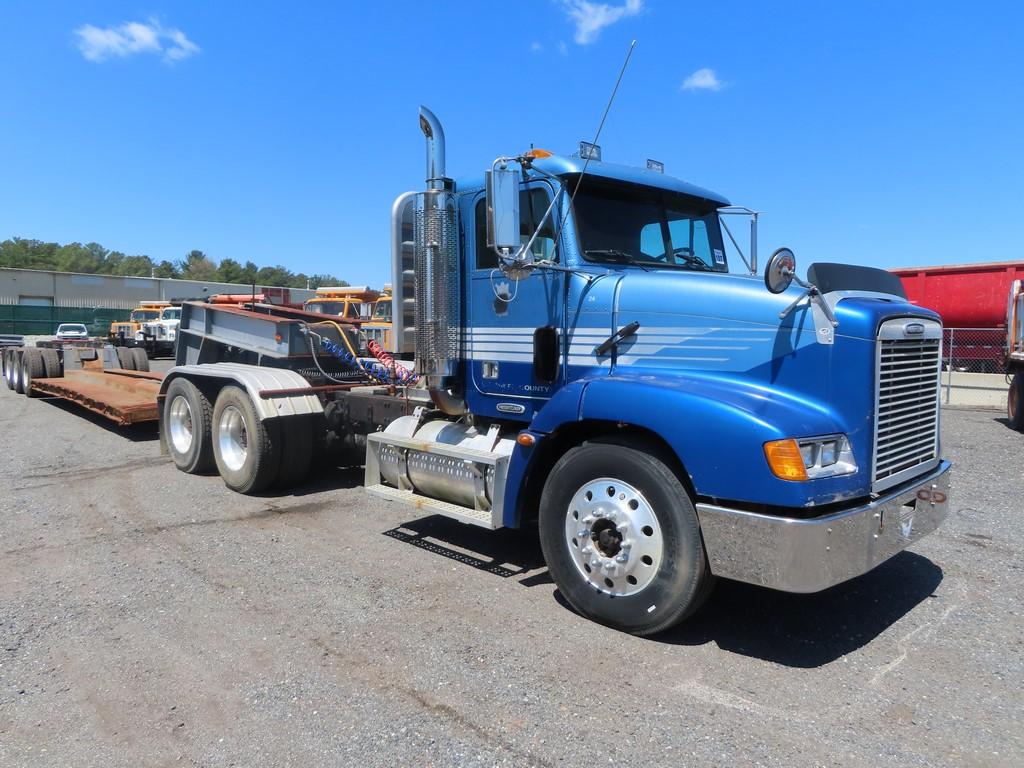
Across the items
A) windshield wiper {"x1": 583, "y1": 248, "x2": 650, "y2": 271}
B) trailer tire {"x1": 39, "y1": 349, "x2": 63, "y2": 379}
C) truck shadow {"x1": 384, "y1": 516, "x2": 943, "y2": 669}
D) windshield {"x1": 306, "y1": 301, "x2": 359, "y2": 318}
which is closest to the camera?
truck shadow {"x1": 384, "y1": 516, "x2": 943, "y2": 669}

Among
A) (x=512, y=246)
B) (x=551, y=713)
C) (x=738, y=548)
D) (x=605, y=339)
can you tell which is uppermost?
(x=512, y=246)

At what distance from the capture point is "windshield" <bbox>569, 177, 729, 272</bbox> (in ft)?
15.3

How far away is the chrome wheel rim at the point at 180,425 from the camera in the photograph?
811 centimetres

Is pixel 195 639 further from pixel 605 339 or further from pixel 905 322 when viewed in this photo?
pixel 905 322

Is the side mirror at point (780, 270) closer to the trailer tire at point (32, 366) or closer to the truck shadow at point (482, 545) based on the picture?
the truck shadow at point (482, 545)

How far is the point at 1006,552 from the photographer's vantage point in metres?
5.38

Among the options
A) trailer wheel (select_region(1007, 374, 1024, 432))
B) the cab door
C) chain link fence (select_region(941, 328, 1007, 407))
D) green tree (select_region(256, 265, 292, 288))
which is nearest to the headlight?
the cab door

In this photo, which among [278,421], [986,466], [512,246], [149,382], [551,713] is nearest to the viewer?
[551,713]

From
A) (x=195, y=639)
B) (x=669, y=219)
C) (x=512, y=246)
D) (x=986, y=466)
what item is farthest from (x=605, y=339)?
(x=986, y=466)

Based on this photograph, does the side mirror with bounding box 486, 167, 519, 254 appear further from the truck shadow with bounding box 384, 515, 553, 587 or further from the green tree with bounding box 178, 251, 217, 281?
the green tree with bounding box 178, 251, 217, 281

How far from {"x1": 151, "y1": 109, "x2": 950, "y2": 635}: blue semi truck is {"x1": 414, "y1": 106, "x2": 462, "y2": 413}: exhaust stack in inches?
0.6

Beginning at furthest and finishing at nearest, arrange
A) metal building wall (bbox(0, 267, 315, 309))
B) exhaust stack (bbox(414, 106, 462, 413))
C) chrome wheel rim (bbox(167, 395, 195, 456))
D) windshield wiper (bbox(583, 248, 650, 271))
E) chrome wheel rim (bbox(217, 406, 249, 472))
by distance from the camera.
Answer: metal building wall (bbox(0, 267, 315, 309)), chrome wheel rim (bbox(167, 395, 195, 456)), chrome wheel rim (bbox(217, 406, 249, 472)), exhaust stack (bbox(414, 106, 462, 413)), windshield wiper (bbox(583, 248, 650, 271))

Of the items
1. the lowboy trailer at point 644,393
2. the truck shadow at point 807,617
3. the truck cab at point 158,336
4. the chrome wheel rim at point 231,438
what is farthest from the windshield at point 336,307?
the truck shadow at point 807,617

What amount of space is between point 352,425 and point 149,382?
549 cm
